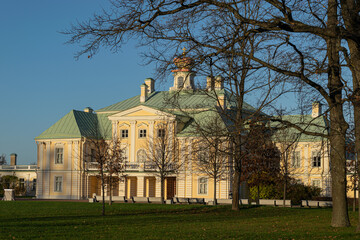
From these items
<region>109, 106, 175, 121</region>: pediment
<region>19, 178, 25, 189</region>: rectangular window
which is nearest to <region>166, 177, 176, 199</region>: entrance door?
<region>109, 106, 175, 121</region>: pediment

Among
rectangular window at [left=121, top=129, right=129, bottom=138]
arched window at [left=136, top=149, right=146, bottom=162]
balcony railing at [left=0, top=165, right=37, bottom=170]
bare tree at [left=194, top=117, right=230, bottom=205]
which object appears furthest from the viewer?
balcony railing at [left=0, top=165, right=37, bottom=170]

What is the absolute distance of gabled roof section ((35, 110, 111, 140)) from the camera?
58.4 m

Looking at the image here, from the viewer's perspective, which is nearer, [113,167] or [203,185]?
[113,167]

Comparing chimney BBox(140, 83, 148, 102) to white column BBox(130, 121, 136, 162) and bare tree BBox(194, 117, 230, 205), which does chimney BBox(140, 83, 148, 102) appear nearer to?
white column BBox(130, 121, 136, 162)

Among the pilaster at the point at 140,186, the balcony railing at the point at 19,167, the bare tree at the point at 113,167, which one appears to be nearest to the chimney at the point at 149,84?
the pilaster at the point at 140,186

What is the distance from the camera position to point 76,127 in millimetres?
58906

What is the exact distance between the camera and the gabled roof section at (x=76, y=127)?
5844cm

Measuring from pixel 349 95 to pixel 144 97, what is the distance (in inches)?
1868

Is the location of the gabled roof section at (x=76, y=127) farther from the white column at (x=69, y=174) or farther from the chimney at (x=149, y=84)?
the chimney at (x=149, y=84)

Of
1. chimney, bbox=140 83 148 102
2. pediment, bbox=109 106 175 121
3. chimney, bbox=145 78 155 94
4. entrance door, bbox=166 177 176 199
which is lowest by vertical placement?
entrance door, bbox=166 177 176 199

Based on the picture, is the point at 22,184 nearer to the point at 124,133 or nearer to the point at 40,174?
the point at 40,174

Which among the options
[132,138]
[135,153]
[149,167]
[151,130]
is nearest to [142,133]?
[132,138]

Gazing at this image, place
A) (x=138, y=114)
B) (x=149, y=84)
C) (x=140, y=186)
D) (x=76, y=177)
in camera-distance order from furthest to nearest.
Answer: (x=149, y=84)
(x=76, y=177)
(x=138, y=114)
(x=140, y=186)

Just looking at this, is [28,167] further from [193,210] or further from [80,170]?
[193,210]
